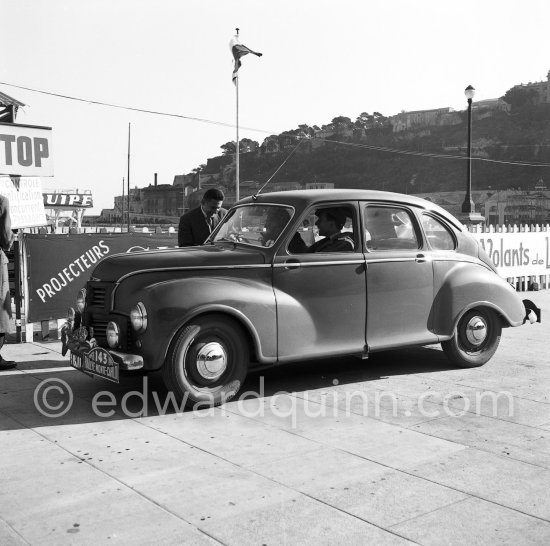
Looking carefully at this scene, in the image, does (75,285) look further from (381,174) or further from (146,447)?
(381,174)

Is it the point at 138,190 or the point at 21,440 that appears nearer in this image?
the point at 21,440

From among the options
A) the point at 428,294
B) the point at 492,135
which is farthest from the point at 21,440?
the point at 492,135

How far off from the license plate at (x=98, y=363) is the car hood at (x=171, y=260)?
0.63m

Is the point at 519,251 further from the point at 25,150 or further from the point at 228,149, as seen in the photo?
the point at 228,149

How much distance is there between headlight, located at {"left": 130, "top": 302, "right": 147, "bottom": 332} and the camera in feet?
18.6

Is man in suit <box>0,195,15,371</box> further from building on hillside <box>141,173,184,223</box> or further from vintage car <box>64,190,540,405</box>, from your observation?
building on hillside <box>141,173,184,223</box>

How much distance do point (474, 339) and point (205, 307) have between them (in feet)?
A: 10.6

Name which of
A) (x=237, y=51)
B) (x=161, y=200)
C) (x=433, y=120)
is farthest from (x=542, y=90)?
(x=237, y=51)

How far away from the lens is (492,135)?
173000mm

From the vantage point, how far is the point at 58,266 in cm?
949

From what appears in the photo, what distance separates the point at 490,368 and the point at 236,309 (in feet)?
10.2

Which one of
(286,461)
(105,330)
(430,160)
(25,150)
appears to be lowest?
(286,461)

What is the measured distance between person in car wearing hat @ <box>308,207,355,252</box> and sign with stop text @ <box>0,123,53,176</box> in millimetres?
9296

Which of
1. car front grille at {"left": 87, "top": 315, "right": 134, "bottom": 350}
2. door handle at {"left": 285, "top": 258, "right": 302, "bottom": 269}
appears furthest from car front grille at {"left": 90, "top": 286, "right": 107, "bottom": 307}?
door handle at {"left": 285, "top": 258, "right": 302, "bottom": 269}
